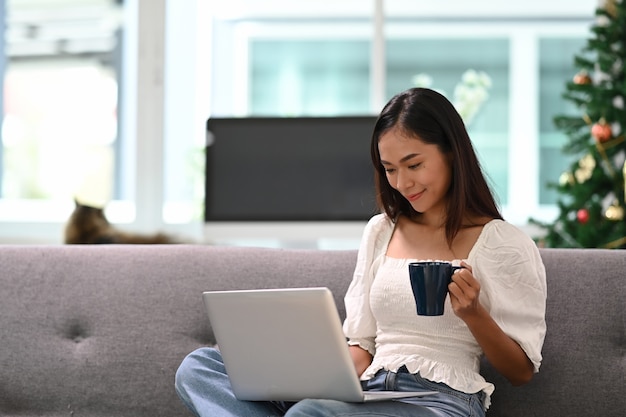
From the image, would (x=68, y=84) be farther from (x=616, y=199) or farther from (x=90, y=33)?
(x=616, y=199)

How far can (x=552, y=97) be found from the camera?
18.4 ft

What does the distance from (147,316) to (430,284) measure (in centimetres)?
86

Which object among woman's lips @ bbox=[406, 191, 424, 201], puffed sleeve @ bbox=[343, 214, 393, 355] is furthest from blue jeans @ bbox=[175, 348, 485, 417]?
woman's lips @ bbox=[406, 191, 424, 201]

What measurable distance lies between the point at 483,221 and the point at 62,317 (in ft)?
3.42

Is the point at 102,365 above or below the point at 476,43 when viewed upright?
below

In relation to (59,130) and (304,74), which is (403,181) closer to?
(304,74)

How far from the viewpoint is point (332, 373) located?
5.96 ft

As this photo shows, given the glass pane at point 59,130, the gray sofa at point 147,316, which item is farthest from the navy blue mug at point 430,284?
the glass pane at point 59,130

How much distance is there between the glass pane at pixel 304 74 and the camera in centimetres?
570

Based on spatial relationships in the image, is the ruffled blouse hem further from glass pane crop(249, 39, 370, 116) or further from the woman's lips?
glass pane crop(249, 39, 370, 116)

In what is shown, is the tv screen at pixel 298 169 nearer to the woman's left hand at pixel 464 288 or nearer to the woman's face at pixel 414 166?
the woman's face at pixel 414 166

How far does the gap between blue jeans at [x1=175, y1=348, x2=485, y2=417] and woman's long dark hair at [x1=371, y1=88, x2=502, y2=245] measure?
1.09 feet

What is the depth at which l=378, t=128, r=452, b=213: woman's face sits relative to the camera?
6.87 ft

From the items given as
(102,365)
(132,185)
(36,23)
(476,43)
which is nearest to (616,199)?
(476,43)
